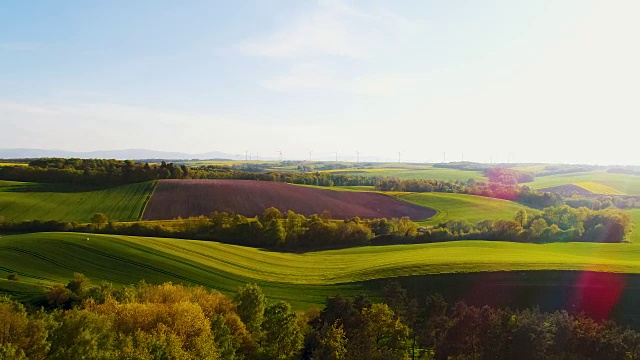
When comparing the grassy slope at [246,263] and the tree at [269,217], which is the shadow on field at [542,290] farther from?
the tree at [269,217]

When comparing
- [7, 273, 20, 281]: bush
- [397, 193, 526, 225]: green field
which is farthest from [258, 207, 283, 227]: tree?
[7, 273, 20, 281]: bush

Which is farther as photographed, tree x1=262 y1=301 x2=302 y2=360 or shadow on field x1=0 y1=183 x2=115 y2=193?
shadow on field x1=0 y1=183 x2=115 y2=193

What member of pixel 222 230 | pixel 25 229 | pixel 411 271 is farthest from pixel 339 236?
pixel 25 229

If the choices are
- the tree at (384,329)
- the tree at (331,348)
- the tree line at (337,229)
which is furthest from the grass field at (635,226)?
the tree at (331,348)

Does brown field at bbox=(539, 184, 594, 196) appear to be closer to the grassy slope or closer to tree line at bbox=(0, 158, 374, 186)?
the grassy slope

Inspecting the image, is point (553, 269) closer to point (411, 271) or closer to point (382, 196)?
point (411, 271)

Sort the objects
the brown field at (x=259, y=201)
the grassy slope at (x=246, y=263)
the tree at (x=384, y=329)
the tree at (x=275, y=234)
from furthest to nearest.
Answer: the brown field at (x=259, y=201)
the tree at (x=275, y=234)
the grassy slope at (x=246, y=263)
the tree at (x=384, y=329)

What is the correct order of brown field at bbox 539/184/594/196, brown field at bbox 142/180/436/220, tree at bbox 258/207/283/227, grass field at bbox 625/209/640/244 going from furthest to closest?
1. brown field at bbox 539/184/594/196
2. brown field at bbox 142/180/436/220
3. grass field at bbox 625/209/640/244
4. tree at bbox 258/207/283/227
